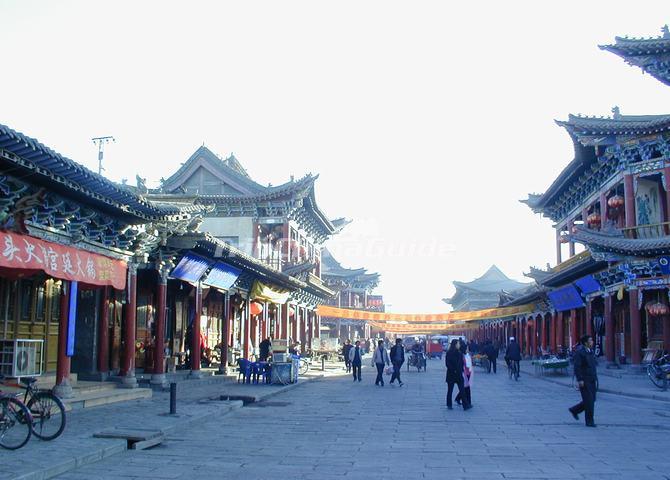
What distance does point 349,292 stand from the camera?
231 ft

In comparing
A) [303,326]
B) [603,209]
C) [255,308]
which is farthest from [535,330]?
[255,308]

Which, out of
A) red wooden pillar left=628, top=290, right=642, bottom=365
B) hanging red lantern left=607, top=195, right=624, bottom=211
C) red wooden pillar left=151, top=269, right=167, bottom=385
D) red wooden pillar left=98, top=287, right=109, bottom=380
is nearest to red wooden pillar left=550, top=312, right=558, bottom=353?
hanging red lantern left=607, top=195, right=624, bottom=211

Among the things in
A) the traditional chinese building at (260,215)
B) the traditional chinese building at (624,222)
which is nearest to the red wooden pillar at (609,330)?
the traditional chinese building at (624,222)

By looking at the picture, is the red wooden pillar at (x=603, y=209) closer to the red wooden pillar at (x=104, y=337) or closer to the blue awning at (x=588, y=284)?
the blue awning at (x=588, y=284)

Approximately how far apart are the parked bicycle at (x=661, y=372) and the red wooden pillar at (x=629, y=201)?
19.4 ft

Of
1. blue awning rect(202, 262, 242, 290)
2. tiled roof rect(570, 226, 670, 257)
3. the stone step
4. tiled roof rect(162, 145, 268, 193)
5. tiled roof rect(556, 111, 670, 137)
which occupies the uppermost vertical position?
tiled roof rect(162, 145, 268, 193)

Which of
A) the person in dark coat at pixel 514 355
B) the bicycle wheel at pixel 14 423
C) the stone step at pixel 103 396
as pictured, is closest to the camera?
the bicycle wheel at pixel 14 423

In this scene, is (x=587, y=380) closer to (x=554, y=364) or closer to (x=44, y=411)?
(x=44, y=411)

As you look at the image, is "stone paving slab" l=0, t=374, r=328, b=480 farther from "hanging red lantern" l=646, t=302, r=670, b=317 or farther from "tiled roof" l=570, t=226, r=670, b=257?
"hanging red lantern" l=646, t=302, r=670, b=317

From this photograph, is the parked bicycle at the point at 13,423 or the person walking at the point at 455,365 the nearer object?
the parked bicycle at the point at 13,423

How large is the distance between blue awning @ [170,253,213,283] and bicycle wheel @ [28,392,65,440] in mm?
9955

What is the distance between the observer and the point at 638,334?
2467 cm

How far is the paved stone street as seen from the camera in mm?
8055

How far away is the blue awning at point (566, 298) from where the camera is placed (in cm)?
3195
